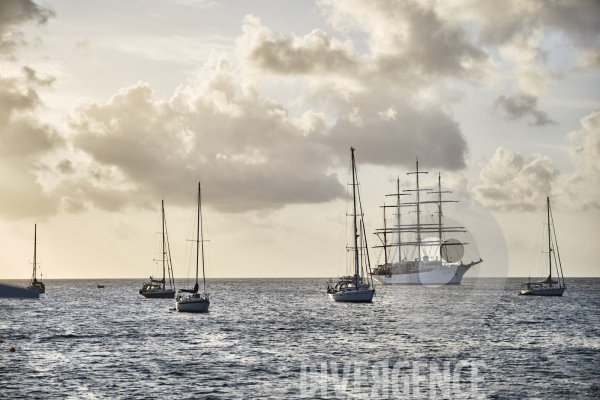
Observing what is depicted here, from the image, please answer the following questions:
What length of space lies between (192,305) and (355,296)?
31.3 metres

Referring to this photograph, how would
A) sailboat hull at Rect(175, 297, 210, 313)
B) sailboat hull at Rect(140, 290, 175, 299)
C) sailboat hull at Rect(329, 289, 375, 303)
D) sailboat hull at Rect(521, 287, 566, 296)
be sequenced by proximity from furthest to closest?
sailboat hull at Rect(521, 287, 566, 296), sailboat hull at Rect(140, 290, 175, 299), sailboat hull at Rect(329, 289, 375, 303), sailboat hull at Rect(175, 297, 210, 313)

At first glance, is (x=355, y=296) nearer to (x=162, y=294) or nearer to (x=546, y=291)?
(x=162, y=294)

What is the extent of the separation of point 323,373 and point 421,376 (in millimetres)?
7122

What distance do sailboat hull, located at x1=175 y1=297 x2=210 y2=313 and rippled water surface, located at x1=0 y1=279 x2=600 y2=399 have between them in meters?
1.23

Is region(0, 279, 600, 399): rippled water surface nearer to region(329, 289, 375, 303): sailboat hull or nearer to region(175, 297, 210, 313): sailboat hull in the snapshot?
region(175, 297, 210, 313): sailboat hull

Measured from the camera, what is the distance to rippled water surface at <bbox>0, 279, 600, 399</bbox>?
4500 centimetres

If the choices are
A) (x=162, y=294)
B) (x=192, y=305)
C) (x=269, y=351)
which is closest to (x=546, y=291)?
(x=162, y=294)

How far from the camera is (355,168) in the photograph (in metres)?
124

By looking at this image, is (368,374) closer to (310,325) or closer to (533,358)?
(533,358)

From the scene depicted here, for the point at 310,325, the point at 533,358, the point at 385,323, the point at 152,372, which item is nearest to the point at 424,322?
the point at 385,323

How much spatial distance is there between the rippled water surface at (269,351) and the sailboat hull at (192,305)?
1227mm

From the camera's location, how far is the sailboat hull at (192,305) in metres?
105

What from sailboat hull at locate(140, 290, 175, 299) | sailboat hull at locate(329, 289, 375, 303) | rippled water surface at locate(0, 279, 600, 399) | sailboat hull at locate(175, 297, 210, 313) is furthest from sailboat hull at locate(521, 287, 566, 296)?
sailboat hull at locate(175, 297, 210, 313)

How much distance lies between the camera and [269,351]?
6247 cm
